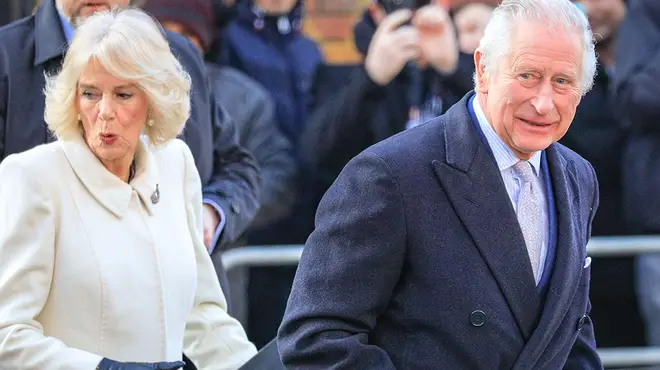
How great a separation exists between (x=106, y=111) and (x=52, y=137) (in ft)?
1.49

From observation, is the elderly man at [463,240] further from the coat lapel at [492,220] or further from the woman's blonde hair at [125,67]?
the woman's blonde hair at [125,67]

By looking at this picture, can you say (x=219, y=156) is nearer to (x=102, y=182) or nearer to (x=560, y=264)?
(x=102, y=182)

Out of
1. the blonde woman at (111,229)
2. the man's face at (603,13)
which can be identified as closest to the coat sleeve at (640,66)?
the man's face at (603,13)

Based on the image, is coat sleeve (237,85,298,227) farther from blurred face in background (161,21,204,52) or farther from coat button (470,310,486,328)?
coat button (470,310,486,328)

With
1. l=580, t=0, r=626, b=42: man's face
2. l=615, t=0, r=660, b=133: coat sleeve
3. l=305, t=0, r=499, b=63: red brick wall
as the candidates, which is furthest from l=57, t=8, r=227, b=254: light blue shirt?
l=305, t=0, r=499, b=63: red brick wall

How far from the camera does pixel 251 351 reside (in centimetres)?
353

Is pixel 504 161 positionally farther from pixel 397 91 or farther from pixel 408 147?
pixel 397 91

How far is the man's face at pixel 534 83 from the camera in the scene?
9.21ft

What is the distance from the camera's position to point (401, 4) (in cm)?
560

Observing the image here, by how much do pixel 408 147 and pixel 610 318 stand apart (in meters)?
3.46

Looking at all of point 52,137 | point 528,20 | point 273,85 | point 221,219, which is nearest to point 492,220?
point 528,20

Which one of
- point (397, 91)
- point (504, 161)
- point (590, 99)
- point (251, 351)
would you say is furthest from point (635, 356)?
point (504, 161)

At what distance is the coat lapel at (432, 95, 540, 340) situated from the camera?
9.09 feet

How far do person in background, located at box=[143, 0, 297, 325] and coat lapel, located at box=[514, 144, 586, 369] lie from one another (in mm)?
2441
